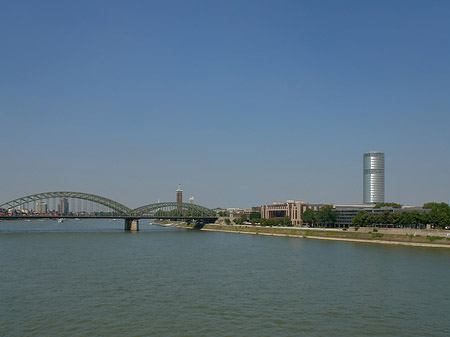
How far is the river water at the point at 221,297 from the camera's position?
810 inches

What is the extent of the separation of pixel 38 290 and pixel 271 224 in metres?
90.0

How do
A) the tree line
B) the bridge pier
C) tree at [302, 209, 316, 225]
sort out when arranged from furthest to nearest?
the bridge pier, tree at [302, 209, 316, 225], the tree line

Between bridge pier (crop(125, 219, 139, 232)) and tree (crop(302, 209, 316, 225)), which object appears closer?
tree (crop(302, 209, 316, 225))

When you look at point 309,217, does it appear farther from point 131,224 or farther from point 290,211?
point 131,224

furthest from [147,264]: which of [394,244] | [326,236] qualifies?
[326,236]

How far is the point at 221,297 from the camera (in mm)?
26484

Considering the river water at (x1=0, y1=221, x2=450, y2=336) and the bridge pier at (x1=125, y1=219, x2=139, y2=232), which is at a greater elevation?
the river water at (x1=0, y1=221, x2=450, y2=336)

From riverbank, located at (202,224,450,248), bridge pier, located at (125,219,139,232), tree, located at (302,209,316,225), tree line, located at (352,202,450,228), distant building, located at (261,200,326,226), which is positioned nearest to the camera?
riverbank, located at (202,224,450,248)

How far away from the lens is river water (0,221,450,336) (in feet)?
67.5

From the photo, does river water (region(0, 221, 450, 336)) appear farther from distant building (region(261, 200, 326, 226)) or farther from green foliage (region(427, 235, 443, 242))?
distant building (region(261, 200, 326, 226))

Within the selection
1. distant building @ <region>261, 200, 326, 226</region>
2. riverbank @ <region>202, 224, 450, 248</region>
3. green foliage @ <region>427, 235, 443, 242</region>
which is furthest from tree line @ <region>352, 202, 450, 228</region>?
distant building @ <region>261, 200, 326, 226</region>

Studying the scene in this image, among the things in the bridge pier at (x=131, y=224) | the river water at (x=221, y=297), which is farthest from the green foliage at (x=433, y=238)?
the bridge pier at (x=131, y=224)

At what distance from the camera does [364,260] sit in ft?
147

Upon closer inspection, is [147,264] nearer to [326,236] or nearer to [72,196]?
[326,236]
